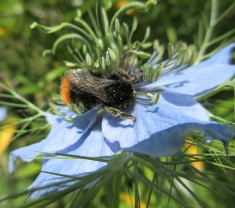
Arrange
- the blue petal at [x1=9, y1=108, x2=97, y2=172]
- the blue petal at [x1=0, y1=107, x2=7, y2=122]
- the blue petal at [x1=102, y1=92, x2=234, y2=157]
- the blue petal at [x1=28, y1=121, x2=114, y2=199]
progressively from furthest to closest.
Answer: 1. the blue petal at [x1=0, y1=107, x2=7, y2=122]
2. the blue petal at [x1=9, y1=108, x2=97, y2=172]
3. the blue petal at [x1=28, y1=121, x2=114, y2=199]
4. the blue petal at [x1=102, y1=92, x2=234, y2=157]

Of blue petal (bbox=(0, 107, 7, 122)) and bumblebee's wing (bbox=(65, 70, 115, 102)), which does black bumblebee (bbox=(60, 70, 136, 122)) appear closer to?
bumblebee's wing (bbox=(65, 70, 115, 102))

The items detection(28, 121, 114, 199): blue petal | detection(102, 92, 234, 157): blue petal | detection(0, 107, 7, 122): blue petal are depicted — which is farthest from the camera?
detection(0, 107, 7, 122): blue petal

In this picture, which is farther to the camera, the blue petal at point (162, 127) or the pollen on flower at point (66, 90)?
the pollen on flower at point (66, 90)

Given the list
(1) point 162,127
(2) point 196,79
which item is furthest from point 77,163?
(2) point 196,79

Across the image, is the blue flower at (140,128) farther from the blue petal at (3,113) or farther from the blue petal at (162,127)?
the blue petal at (3,113)

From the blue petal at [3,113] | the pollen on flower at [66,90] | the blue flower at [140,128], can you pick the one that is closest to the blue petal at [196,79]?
the blue flower at [140,128]

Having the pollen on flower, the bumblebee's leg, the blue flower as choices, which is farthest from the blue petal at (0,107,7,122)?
the bumblebee's leg

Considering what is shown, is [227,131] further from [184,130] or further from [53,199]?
[53,199]

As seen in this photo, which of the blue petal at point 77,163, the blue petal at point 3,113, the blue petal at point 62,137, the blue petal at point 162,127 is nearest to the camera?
Result: the blue petal at point 162,127

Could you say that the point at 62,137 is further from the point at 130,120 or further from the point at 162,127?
the point at 162,127
